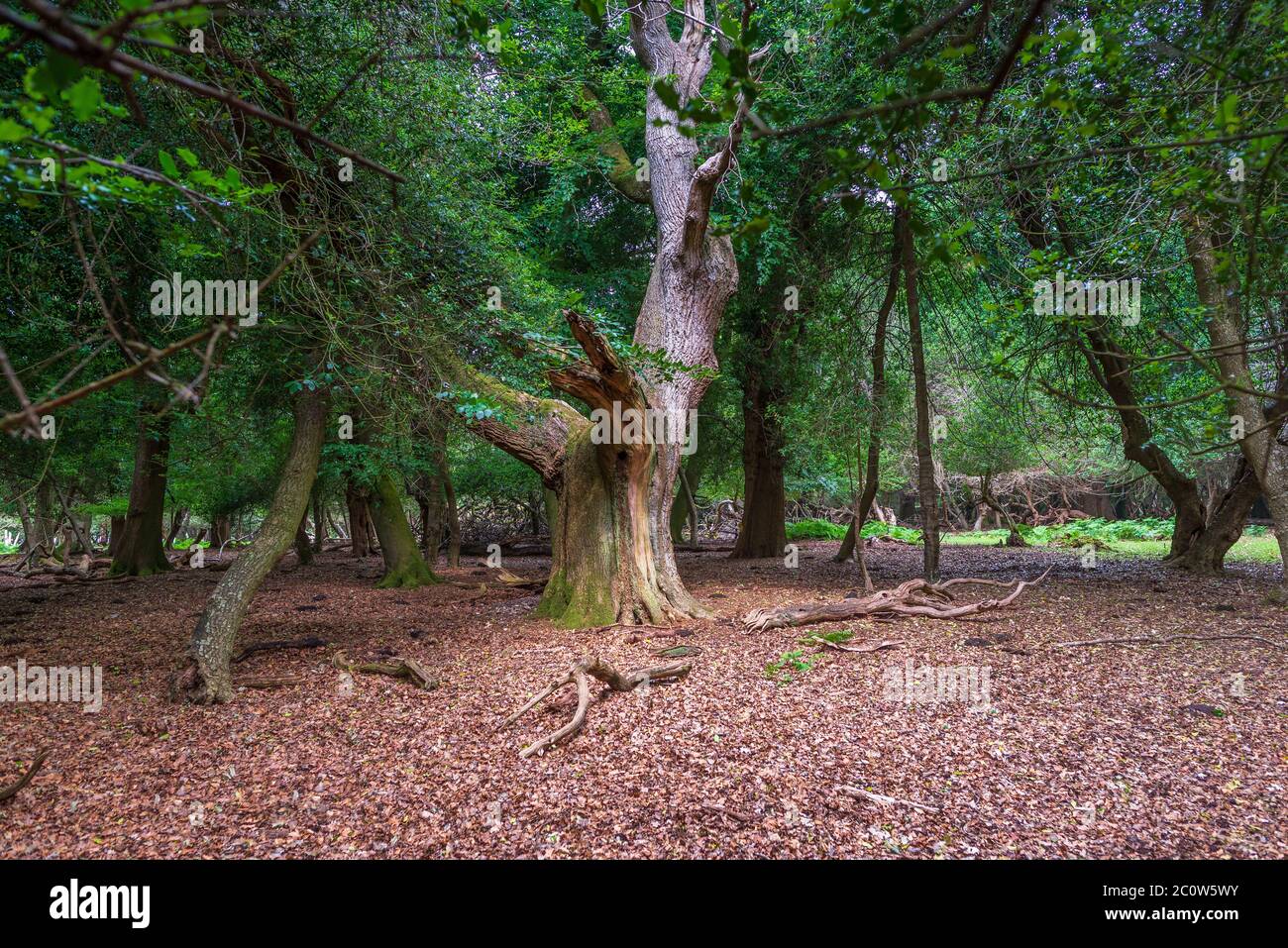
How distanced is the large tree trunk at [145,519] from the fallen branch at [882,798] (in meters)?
11.6

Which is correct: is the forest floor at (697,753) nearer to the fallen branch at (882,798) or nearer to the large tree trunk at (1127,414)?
the fallen branch at (882,798)

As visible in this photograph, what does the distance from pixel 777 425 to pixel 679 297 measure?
16.6 ft

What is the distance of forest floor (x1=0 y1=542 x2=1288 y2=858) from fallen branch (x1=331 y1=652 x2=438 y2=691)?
0.36ft

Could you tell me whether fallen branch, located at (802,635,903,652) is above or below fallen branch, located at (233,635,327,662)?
above

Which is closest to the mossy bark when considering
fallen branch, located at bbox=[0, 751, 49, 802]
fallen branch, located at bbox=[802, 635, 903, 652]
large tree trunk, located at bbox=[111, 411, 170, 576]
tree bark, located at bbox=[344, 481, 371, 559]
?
fallen branch, located at bbox=[802, 635, 903, 652]

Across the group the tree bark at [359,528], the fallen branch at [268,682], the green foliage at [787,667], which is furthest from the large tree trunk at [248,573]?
the tree bark at [359,528]

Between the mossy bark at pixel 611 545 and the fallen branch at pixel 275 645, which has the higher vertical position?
the mossy bark at pixel 611 545

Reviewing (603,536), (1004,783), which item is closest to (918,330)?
(603,536)

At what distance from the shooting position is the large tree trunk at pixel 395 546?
10.7 meters

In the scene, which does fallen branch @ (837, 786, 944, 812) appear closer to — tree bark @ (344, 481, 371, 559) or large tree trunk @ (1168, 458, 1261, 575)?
large tree trunk @ (1168, 458, 1261, 575)

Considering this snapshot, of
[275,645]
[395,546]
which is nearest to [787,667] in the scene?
[275,645]

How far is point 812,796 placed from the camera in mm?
3186

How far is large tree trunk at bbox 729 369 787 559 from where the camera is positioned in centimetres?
→ 1235

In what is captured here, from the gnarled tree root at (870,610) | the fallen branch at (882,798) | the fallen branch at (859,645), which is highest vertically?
the gnarled tree root at (870,610)
